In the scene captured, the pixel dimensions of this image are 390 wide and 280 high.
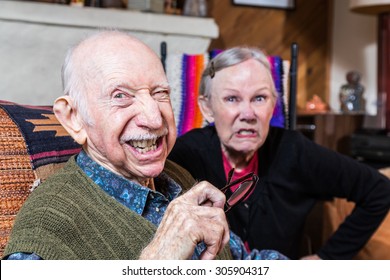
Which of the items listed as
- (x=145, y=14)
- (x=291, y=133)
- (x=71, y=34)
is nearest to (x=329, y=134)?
(x=145, y=14)

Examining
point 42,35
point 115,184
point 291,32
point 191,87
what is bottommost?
point 115,184

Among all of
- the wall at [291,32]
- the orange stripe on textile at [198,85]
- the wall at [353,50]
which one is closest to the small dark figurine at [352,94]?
the wall at [353,50]

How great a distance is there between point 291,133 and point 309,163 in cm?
7

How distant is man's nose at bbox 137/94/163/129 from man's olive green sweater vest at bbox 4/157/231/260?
9 centimetres

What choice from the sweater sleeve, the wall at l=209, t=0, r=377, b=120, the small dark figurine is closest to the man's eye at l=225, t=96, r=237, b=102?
the sweater sleeve

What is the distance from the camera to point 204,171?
80 cm

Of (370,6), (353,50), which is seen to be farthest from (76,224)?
(353,50)

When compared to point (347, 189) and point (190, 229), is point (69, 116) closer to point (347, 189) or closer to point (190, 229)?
point (190, 229)

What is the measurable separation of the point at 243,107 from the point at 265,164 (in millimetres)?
145

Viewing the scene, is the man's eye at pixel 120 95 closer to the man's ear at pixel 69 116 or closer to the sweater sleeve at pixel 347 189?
the man's ear at pixel 69 116

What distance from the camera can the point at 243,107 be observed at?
92 cm

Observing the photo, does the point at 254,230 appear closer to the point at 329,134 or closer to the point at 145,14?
the point at 145,14

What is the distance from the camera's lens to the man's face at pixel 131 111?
56 cm

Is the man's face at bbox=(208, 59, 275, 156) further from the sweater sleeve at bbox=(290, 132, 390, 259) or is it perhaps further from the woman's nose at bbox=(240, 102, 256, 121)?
the sweater sleeve at bbox=(290, 132, 390, 259)
